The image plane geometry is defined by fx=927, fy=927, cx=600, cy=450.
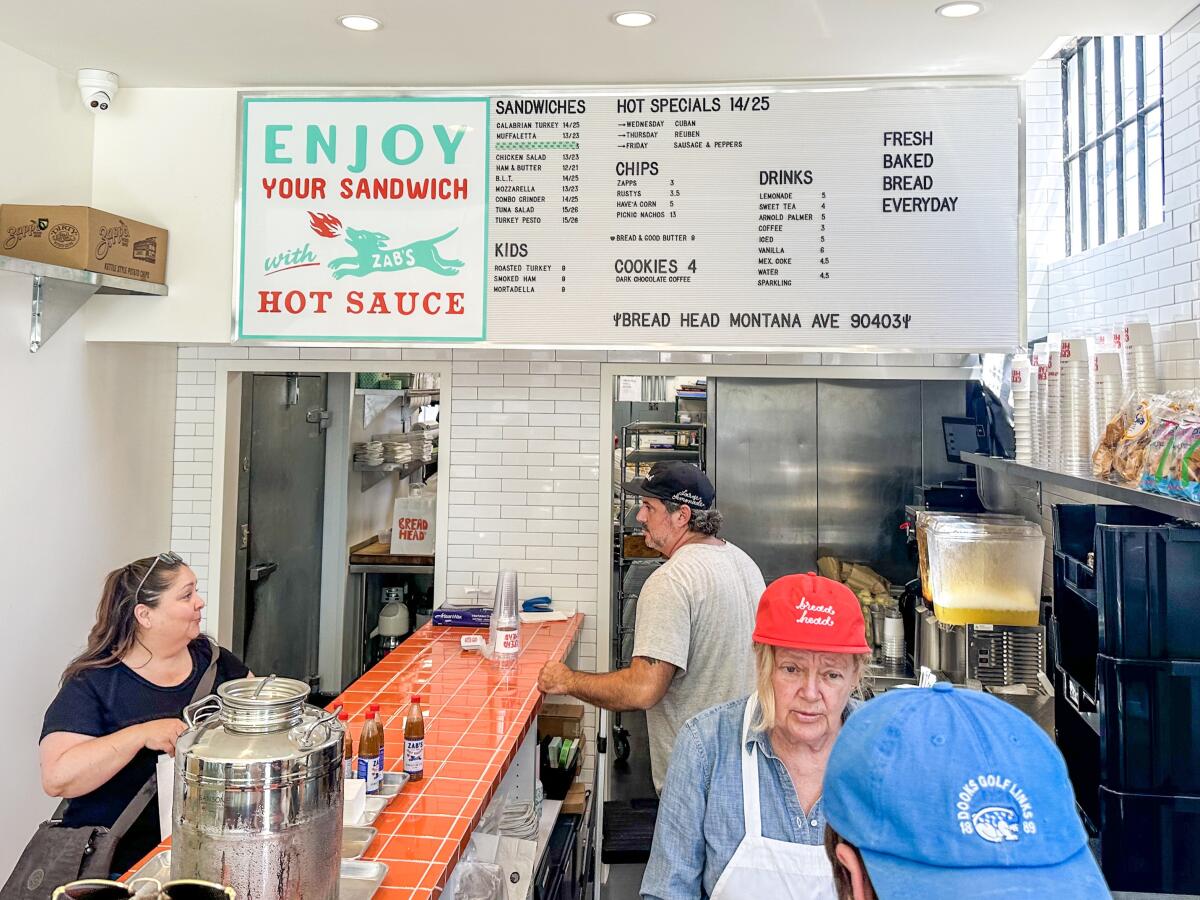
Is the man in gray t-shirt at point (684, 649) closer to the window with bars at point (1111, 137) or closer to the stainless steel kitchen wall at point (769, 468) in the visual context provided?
the window with bars at point (1111, 137)

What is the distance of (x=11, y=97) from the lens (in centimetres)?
310

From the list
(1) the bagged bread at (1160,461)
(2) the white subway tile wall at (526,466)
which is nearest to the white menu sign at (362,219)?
(2) the white subway tile wall at (526,466)

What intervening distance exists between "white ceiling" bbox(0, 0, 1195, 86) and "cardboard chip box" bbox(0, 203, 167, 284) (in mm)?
565

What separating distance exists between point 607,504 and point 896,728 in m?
3.38

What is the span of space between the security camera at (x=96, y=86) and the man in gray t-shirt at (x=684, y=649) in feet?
8.59

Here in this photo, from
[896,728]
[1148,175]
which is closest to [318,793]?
[896,728]

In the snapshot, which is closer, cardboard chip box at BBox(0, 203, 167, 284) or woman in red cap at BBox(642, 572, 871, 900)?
woman in red cap at BBox(642, 572, 871, 900)

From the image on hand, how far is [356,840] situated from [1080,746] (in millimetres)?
1853

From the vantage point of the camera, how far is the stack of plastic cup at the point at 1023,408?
328 cm

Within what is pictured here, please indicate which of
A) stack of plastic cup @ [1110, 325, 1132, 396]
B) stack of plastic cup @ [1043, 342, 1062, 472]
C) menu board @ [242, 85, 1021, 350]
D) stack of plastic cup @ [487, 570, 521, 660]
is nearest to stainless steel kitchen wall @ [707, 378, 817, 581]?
stack of plastic cup @ [487, 570, 521, 660]

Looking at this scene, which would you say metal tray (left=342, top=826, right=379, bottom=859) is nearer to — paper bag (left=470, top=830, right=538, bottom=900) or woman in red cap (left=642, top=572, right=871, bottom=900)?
woman in red cap (left=642, top=572, right=871, bottom=900)

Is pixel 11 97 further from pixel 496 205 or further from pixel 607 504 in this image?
pixel 607 504

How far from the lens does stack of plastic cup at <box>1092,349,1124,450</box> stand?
2.70 m

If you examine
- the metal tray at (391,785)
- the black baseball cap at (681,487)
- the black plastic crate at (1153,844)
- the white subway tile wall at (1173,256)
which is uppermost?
the white subway tile wall at (1173,256)
